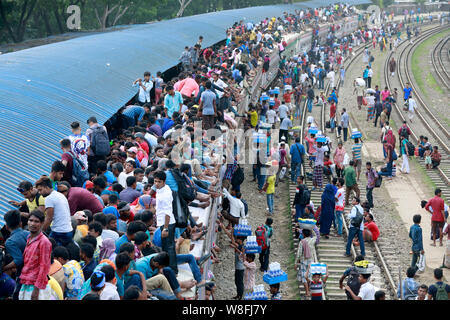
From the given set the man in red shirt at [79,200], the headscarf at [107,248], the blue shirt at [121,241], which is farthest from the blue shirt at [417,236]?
the headscarf at [107,248]

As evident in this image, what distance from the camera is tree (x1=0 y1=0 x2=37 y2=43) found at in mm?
33134

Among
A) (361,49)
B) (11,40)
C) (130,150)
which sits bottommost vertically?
(361,49)

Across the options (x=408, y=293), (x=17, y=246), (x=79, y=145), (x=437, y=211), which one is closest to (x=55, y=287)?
(x=17, y=246)

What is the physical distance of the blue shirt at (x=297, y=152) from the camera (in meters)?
17.9

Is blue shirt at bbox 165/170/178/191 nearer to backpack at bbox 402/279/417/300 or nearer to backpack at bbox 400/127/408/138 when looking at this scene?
backpack at bbox 402/279/417/300

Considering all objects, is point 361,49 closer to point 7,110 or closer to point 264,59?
point 264,59

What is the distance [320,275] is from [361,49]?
4431 centimetres

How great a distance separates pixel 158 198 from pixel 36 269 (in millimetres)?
2121

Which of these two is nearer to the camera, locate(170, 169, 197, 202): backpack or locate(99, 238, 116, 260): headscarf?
locate(99, 238, 116, 260): headscarf

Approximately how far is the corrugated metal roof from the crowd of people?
0.58 meters

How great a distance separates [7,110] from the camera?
38.1 feet

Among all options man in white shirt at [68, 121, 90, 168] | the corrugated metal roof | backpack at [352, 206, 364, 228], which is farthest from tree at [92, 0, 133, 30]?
man in white shirt at [68, 121, 90, 168]

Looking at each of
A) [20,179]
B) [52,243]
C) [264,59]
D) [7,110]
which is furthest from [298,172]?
[52,243]

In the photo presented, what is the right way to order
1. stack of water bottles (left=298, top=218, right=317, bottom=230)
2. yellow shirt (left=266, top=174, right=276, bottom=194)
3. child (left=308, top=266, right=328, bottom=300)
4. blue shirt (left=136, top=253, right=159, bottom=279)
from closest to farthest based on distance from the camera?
blue shirt (left=136, top=253, right=159, bottom=279), child (left=308, top=266, right=328, bottom=300), stack of water bottles (left=298, top=218, right=317, bottom=230), yellow shirt (left=266, top=174, right=276, bottom=194)
